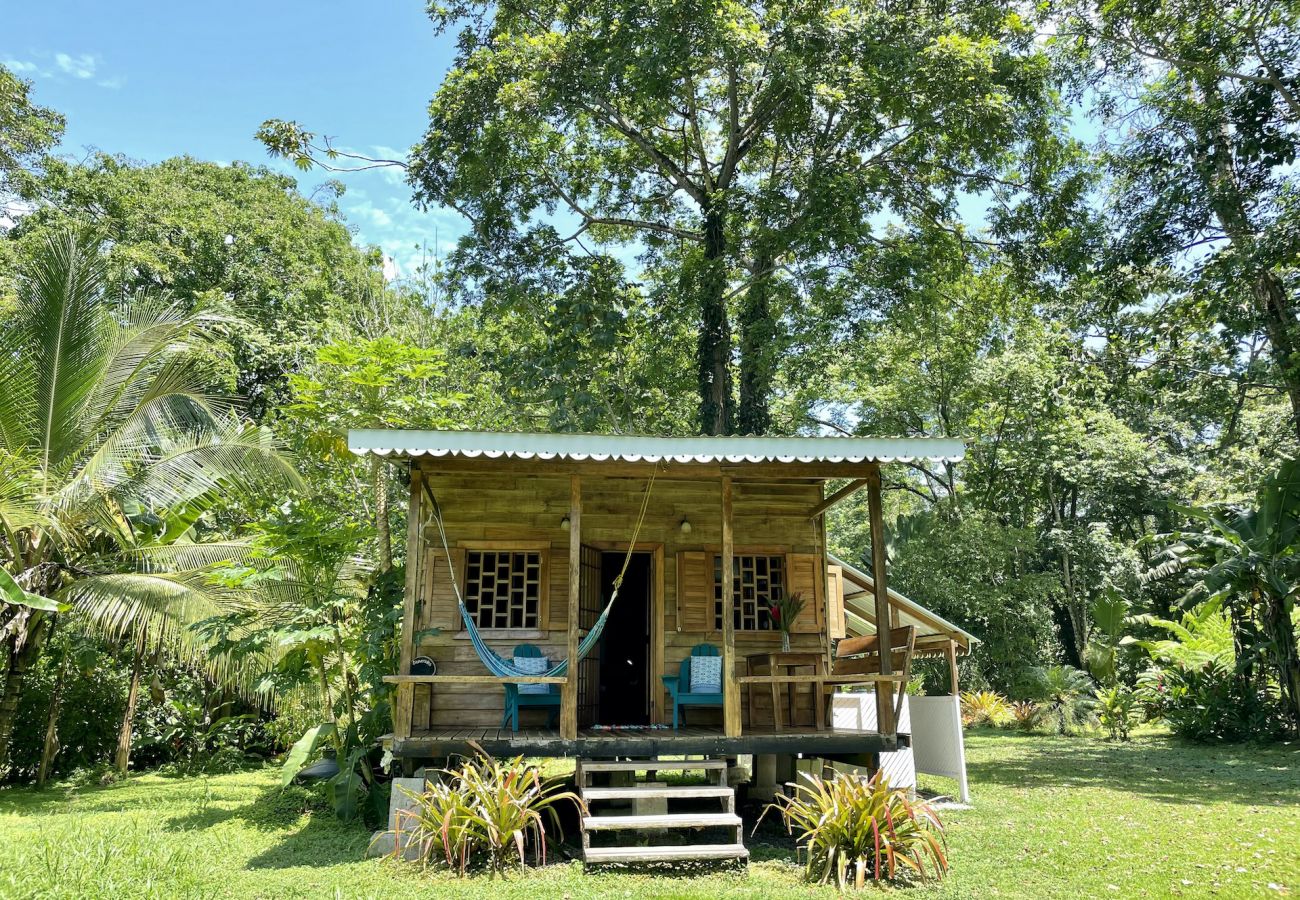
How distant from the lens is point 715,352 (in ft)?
54.9

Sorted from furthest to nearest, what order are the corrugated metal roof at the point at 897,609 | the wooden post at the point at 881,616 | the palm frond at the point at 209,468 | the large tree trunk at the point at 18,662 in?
the corrugated metal roof at the point at 897,609 → the palm frond at the point at 209,468 → the large tree trunk at the point at 18,662 → the wooden post at the point at 881,616


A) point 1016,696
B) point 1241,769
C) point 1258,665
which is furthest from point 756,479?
point 1016,696

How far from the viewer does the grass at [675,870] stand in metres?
5.63

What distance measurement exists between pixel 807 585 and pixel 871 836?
11.6 ft

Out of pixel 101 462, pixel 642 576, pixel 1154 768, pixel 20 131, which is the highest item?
pixel 20 131

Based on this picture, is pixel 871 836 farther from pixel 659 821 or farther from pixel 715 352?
pixel 715 352

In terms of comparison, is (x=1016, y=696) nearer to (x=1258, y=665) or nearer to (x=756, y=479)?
(x=1258, y=665)

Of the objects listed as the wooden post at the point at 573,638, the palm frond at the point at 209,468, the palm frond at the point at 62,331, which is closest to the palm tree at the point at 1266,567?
the wooden post at the point at 573,638

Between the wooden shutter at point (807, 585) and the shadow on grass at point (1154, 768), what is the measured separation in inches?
156

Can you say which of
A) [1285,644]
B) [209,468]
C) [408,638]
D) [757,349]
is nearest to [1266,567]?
[1285,644]

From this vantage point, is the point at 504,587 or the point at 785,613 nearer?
the point at 785,613

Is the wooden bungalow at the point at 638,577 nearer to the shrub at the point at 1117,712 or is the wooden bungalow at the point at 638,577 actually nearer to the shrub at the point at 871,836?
the shrub at the point at 871,836

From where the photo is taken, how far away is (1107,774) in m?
11.6

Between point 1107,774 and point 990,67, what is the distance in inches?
403
